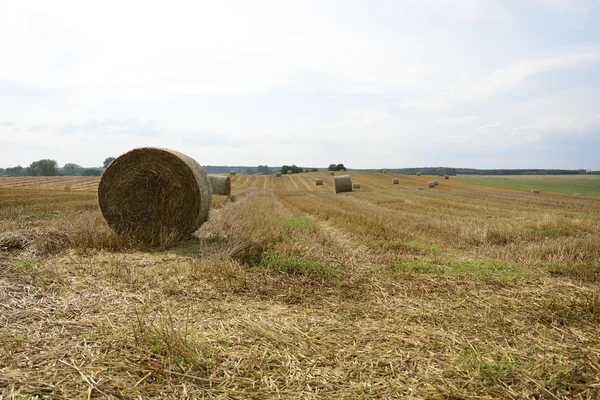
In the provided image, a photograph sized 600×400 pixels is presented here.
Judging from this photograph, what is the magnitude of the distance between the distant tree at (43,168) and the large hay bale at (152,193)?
77.9 metres

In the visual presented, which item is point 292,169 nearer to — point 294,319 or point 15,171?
point 15,171

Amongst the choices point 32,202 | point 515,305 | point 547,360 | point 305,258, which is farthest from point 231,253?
point 32,202

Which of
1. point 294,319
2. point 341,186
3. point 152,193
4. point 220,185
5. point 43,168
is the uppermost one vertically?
point 43,168

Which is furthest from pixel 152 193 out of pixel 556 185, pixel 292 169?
pixel 292 169

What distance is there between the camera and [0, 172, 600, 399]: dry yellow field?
2.60 metres

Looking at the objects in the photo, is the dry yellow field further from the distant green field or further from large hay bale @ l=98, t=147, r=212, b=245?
the distant green field

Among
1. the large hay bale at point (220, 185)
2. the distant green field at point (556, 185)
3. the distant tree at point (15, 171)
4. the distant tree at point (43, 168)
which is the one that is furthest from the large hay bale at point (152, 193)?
the distant tree at point (15, 171)

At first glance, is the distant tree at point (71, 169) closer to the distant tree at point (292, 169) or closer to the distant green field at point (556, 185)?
the distant tree at point (292, 169)

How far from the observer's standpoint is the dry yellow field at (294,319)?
2602 mm

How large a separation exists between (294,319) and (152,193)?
5.84 meters

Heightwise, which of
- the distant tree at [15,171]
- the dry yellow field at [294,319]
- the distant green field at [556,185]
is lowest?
the dry yellow field at [294,319]

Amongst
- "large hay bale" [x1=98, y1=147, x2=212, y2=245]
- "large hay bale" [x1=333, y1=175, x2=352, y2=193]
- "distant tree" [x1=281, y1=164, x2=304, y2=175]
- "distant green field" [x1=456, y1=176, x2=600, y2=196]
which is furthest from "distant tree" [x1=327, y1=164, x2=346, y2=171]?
"large hay bale" [x1=98, y1=147, x2=212, y2=245]

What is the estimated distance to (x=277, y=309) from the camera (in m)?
4.14

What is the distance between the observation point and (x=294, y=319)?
151 inches
